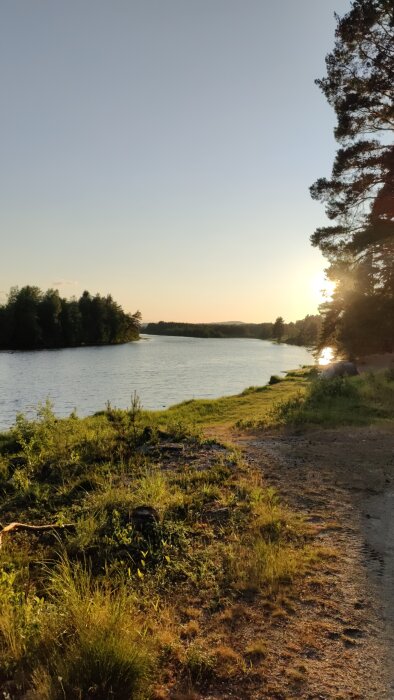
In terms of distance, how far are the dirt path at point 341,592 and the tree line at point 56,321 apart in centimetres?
8537

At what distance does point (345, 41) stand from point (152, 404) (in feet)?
67.6

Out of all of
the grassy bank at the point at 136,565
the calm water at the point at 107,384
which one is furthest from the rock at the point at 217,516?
the calm water at the point at 107,384

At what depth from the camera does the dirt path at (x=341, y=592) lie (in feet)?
12.1

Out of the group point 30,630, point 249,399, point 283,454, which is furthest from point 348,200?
point 30,630

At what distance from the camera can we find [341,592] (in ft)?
16.4

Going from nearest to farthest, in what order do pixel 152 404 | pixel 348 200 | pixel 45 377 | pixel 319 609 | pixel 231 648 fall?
pixel 231 648, pixel 319 609, pixel 348 200, pixel 152 404, pixel 45 377

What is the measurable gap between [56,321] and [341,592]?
312 ft

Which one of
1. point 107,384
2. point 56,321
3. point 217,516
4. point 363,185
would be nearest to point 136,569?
point 217,516

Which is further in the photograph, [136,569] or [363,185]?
[363,185]

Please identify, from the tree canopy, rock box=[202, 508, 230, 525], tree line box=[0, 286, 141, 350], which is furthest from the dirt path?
tree line box=[0, 286, 141, 350]

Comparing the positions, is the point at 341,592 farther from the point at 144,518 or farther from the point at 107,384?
the point at 107,384

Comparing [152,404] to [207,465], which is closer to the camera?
[207,465]

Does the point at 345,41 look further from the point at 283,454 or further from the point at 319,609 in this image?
the point at 319,609

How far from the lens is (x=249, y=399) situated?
25734mm
